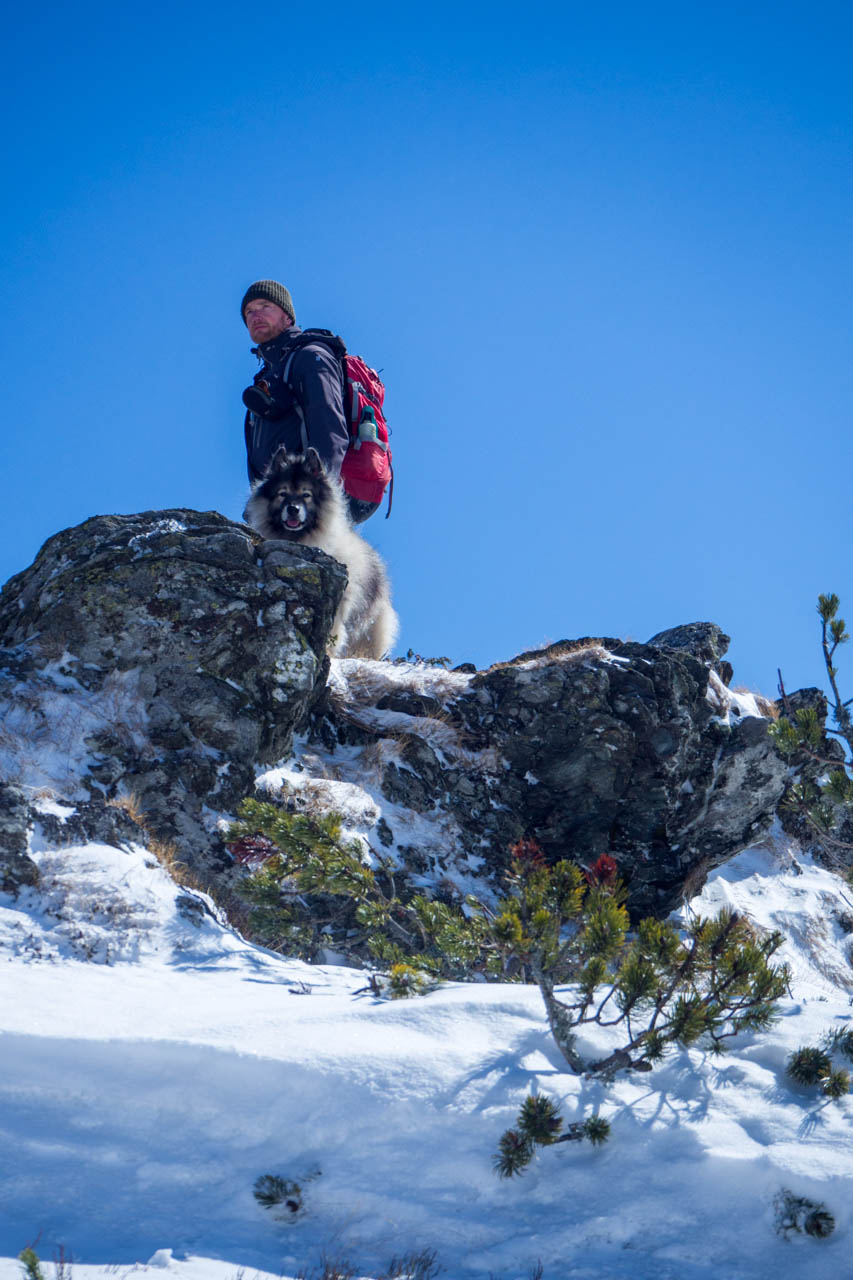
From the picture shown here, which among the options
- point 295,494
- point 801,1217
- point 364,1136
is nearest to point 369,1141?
point 364,1136

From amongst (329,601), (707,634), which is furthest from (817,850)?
(329,601)

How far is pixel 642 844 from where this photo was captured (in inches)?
294

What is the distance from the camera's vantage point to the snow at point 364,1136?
8.28 feet

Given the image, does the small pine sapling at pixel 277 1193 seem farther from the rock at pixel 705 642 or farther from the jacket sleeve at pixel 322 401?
the rock at pixel 705 642

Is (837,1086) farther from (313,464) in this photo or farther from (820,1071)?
(313,464)

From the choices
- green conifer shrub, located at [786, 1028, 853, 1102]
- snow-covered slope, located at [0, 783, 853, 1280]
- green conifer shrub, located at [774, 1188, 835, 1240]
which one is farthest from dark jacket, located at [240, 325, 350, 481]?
green conifer shrub, located at [774, 1188, 835, 1240]

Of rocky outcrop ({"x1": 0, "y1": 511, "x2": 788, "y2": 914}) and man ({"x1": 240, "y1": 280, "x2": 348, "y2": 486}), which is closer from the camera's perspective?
rocky outcrop ({"x1": 0, "y1": 511, "x2": 788, "y2": 914})

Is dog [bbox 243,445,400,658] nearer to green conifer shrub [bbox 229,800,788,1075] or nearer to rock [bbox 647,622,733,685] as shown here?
rock [bbox 647,622,733,685]

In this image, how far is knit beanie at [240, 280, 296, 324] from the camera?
350 inches

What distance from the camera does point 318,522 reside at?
8.64m

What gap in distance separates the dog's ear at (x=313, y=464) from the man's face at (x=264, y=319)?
144 cm

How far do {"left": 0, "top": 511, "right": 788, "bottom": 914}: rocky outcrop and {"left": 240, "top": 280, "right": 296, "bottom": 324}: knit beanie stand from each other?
270 centimetres

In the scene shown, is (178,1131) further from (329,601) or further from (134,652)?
(329,601)

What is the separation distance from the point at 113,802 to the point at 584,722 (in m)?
3.89
